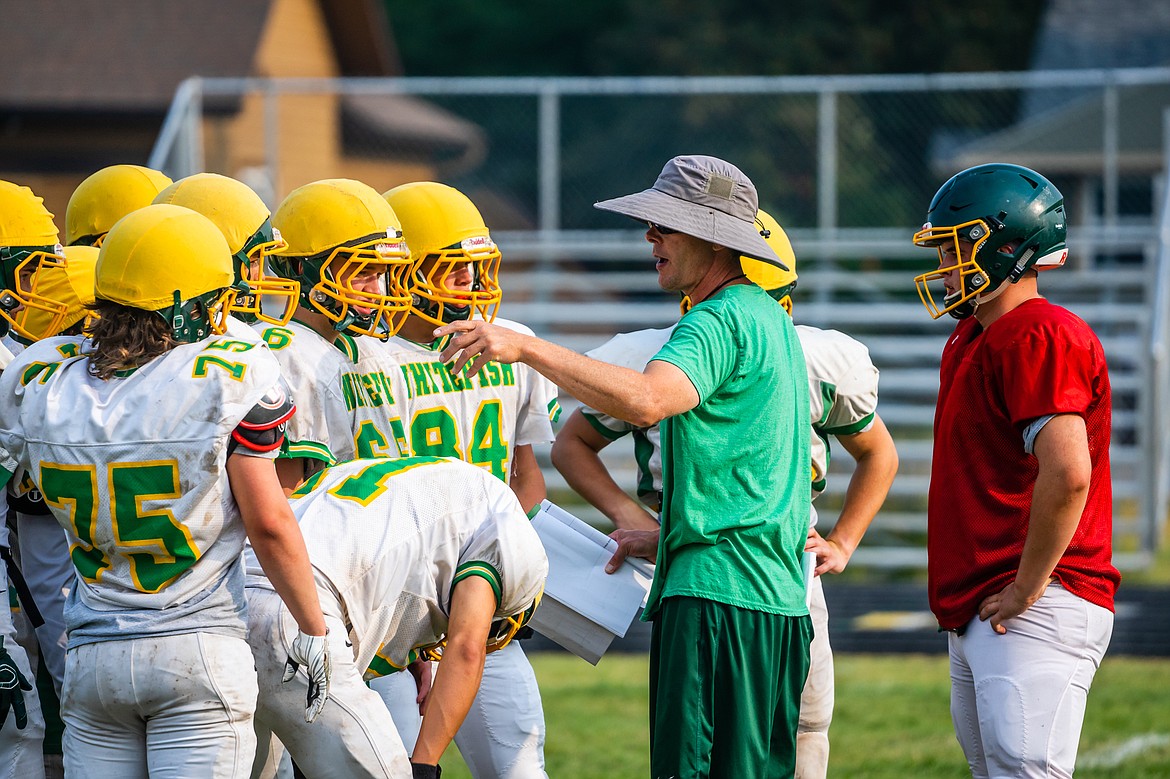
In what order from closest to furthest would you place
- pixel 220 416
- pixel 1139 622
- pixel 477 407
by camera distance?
pixel 220 416 < pixel 477 407 < pixel 1139 622

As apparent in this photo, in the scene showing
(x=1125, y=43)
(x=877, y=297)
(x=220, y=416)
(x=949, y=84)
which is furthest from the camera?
(x=1125, y=43)

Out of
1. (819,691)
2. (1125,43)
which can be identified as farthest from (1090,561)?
(1125,43)

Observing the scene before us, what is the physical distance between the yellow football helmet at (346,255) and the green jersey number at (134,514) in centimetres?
103

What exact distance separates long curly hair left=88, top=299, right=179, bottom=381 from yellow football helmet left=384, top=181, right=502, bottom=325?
3.69 ft

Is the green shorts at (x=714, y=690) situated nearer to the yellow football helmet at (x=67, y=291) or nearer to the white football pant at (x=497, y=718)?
the white football pant at (x=497, y=718)

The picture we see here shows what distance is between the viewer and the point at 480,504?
3221mm

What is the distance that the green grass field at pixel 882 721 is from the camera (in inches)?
218

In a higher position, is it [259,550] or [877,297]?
[877,297]

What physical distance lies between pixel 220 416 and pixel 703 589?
47.5 inches

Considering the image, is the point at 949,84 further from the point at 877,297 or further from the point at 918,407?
the point at 877,297

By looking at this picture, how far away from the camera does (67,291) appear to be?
13.1 ft

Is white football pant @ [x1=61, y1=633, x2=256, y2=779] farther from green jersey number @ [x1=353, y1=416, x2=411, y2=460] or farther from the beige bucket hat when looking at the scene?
the beige bucket hat

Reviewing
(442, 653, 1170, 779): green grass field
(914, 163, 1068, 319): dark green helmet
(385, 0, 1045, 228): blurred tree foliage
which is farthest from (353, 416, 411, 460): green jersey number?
(385, 0, 1045, 228): blurred tree foliage

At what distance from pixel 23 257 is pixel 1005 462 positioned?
2747mm
